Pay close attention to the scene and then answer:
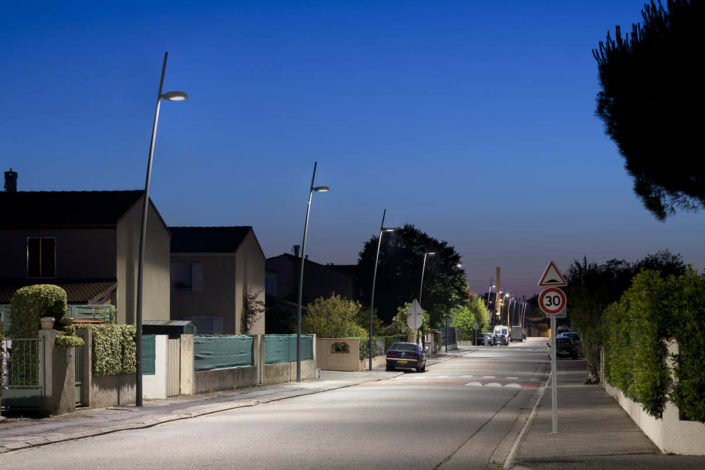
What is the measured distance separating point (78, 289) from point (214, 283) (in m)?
14.1

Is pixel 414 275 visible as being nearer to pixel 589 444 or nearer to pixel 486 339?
pixel 486 339

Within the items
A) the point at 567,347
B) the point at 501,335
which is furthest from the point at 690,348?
the point at 501,335

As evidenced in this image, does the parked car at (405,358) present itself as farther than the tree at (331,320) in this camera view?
No

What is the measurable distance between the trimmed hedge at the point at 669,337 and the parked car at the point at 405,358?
31426mm

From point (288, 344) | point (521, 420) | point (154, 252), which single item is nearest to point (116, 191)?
point (154, 252)

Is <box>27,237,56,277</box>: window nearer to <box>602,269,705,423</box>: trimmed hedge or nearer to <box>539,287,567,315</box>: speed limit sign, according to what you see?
<box>539,287,567,315</box>: speed limit sign

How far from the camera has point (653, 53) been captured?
19562mm

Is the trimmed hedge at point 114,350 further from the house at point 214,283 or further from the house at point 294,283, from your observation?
the house at point 294,283

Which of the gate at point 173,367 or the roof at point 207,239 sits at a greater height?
the roof at point 207,239

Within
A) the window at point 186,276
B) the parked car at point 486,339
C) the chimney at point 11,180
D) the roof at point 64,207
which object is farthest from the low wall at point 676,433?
the parked car at point 486,339

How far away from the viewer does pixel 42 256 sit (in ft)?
131

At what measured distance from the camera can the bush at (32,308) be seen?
19.6 meters

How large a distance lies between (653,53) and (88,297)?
2497cm

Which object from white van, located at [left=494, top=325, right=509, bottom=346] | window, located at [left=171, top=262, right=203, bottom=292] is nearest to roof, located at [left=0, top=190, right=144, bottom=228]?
window, located at [left=171, top=262, right=203, bottom=292]
